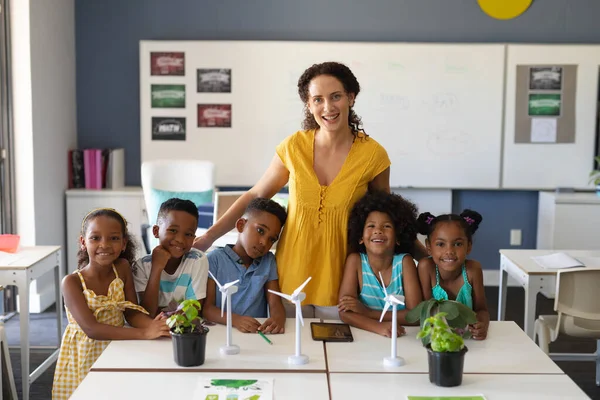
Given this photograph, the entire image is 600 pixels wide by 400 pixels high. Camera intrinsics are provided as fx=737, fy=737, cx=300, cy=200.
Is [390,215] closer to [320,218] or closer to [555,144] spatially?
[320,218]

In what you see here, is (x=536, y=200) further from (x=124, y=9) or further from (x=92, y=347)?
(x=92, y=347)

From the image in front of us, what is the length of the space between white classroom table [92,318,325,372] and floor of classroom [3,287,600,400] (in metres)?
1.31

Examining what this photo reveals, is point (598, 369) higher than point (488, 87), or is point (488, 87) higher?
point (488, 87)

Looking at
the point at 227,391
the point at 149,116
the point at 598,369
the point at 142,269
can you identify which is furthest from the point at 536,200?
the point at 227,391

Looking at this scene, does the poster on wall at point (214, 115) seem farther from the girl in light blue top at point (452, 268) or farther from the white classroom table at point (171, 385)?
the white classroom table at point (171, 385)

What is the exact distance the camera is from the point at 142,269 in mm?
2525

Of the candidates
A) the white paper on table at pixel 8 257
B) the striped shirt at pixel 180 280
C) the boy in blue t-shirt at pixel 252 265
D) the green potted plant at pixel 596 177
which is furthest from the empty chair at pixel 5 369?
the green potted plant at pixel 596 177

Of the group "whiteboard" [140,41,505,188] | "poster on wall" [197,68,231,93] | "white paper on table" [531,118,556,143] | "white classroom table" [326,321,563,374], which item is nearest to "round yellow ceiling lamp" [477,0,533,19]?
"whiteboard" [140,41,505,188]

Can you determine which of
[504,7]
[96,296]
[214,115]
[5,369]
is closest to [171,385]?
[96,296]

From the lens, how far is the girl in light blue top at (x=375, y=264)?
7.98 feet

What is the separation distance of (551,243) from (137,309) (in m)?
3.94

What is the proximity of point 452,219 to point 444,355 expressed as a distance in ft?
2.53

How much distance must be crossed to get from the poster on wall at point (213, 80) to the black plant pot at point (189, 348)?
3.85 meters

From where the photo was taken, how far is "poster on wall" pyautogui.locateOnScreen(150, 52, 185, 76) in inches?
219
